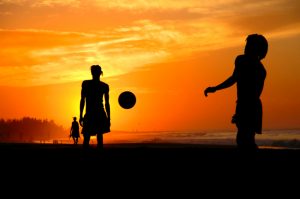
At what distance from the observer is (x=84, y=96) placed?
11.9m

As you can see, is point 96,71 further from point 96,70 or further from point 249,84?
point 249,84

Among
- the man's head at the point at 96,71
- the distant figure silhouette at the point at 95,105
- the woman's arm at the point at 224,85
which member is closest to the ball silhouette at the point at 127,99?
the distant figure silhouette at the point at 95,105

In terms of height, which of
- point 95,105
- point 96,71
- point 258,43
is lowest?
point 95,105

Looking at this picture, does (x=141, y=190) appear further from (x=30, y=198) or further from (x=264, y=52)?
(x=264, y=52)

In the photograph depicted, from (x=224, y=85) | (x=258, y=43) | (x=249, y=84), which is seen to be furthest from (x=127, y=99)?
(x=258, y=43)

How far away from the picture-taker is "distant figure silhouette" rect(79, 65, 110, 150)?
11.8 meters

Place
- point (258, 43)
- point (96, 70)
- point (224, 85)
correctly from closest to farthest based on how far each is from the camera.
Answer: point (258, 43) → point (224, 85) → point (96, 70)

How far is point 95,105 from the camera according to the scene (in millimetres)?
11922

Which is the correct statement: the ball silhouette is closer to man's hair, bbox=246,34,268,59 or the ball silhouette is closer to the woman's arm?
the woman's arm

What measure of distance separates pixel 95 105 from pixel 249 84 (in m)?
5.46

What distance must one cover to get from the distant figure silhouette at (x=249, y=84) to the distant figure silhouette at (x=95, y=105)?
4854mm

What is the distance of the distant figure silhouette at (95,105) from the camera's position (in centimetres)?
1177

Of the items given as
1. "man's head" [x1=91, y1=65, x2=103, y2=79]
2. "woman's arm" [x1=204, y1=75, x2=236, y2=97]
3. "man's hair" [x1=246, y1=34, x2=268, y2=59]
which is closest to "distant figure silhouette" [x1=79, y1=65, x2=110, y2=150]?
"man's head" [x1=91, y1=65, x2=103, y2=79]

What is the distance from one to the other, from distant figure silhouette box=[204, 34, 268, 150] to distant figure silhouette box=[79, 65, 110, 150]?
4854mm
